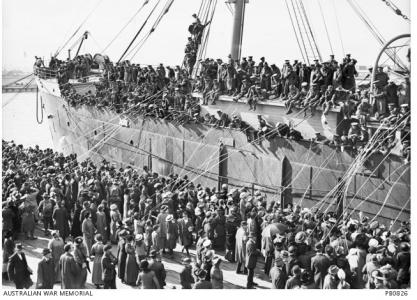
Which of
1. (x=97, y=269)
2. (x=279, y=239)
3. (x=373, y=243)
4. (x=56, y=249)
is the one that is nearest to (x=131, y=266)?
(x=97, y=269)

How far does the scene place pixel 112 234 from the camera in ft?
45.1

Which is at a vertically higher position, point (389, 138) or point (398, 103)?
point (398, 103)

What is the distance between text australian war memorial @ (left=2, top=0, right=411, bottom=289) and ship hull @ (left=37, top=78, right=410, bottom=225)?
0.13ft

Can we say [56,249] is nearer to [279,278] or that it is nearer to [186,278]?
[186,278]

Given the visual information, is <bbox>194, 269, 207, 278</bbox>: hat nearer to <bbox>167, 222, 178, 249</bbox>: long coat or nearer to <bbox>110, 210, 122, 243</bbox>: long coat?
<bbox>167, 222, 178, 249</bbox>: long coat

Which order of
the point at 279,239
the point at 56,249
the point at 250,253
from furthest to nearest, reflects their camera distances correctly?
the point at 250,253 → the point at 56,249 → the point at 279,239

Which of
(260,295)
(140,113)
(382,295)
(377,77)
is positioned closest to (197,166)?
(140,113)

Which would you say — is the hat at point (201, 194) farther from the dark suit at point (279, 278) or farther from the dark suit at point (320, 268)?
the dark suit at point (320, 268)

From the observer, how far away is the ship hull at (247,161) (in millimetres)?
14211

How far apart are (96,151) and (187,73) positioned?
573cm

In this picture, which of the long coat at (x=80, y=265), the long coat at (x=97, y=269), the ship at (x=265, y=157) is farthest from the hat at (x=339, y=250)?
the long coat at (x=80, y=265)

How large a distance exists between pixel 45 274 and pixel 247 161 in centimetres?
866

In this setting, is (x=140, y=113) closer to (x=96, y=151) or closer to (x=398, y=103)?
(x=96, y=151)

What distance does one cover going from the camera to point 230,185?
17969 millimetres
